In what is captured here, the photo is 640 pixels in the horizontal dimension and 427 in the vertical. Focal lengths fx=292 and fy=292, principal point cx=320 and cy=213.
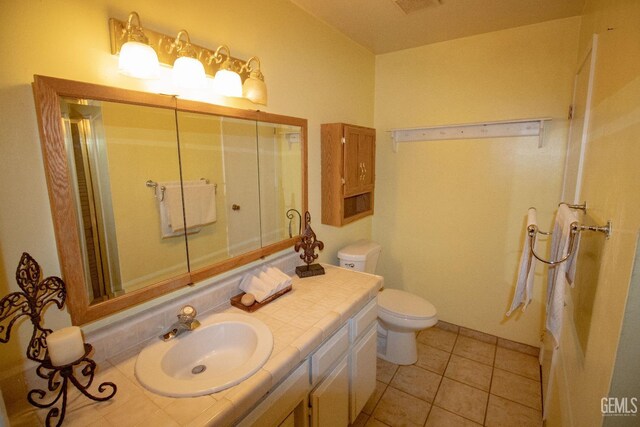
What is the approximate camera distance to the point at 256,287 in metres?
1.50

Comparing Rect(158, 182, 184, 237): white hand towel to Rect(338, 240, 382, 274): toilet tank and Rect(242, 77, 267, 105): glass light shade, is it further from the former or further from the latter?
Rect(338, 240, 382, 274): toilet tank

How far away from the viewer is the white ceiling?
182cm

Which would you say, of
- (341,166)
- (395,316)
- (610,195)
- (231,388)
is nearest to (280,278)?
(231,388)

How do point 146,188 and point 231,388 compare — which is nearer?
point 231,388

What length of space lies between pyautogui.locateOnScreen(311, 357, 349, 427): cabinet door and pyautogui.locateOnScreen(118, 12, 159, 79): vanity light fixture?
55.7 inches

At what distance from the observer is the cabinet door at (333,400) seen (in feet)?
4.21

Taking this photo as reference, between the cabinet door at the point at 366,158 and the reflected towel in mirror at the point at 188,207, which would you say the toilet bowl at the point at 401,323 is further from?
the reflected towel in mirror at the point at 188,207

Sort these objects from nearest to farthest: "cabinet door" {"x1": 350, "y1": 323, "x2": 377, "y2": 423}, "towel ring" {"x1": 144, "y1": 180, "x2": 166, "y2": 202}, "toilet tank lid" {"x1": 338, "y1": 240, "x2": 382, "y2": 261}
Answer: "towel ring" {"x1": 144, "y1": 180, "x2": 166, "y2": 202}
"cabinet door" {"x1": 350, "y1": 323, "x2": 377, "y2": 423}
"toilet tank lid" {"x1": 338, "y1": 240, "x2": 382, "y2": 261}

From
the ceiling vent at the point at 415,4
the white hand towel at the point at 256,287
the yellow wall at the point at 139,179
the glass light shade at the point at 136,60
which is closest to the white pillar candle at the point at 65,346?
the yellow wall at the point at 139,179

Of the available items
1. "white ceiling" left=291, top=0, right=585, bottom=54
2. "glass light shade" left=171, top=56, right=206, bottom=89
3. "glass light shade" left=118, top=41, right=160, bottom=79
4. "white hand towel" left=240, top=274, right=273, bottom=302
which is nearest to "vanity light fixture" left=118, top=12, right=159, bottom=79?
"glass light shade" left=118, top=41, right=160, bottom=79

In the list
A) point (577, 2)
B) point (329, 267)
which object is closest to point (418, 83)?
point (577, 2)

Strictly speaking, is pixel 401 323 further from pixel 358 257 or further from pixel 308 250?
pixel 308 250

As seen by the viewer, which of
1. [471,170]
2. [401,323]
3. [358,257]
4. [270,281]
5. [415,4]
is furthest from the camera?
[471,170]

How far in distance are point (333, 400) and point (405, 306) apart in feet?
3.34
